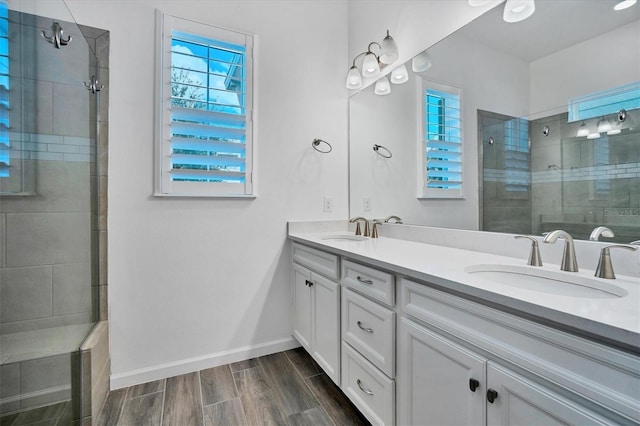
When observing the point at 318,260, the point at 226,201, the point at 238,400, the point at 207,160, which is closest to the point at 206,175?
the point at 207,160

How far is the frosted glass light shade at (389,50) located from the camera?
1.94 meters

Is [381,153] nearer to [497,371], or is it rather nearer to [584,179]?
[584,179]

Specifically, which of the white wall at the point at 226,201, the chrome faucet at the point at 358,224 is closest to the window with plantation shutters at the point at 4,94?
the white wall at the point at 226,201

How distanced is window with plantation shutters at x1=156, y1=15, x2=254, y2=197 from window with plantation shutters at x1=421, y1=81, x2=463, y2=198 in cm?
114

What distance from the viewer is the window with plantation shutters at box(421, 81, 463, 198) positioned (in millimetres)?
1668

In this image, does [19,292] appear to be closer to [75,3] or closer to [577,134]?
[75,3]

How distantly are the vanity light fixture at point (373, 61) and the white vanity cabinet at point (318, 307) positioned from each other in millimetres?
1274

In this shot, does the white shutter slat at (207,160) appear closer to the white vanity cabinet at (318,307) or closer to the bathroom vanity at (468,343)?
the white vanity cabinet at (318,307)

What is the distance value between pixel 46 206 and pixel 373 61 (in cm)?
202

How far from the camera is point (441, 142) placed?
1.77 meters

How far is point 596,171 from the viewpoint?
1.08 metres

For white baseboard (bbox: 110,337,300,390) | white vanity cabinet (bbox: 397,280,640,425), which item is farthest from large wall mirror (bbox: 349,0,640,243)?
white baseboard (bbox: 110,337,300,390)

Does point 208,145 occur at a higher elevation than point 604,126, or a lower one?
higher

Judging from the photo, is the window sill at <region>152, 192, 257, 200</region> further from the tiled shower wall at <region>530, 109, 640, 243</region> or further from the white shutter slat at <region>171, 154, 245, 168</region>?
the tiled shower wall at <region>530, 109, 640, 243</region>
